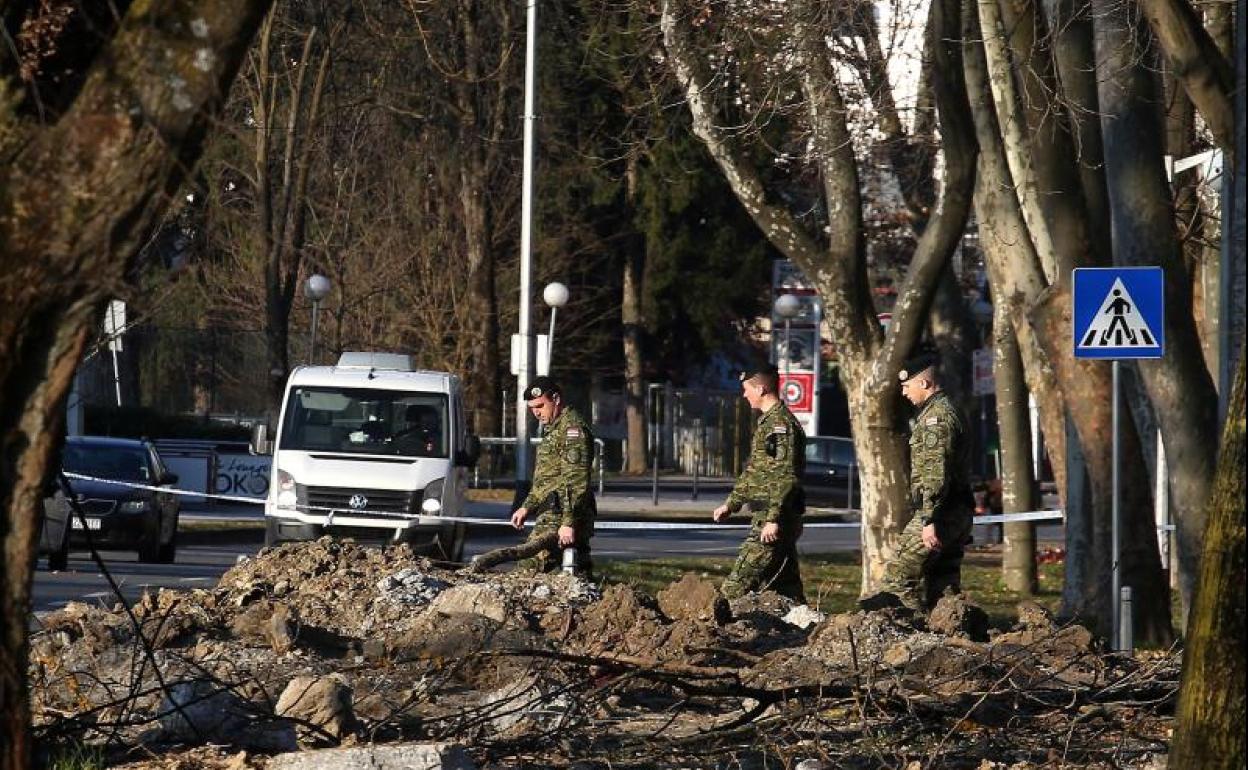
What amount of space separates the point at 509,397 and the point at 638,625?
3689 cm

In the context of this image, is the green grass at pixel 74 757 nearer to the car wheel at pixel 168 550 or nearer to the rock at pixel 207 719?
the rock at pixel 207 719

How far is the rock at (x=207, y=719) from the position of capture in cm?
841

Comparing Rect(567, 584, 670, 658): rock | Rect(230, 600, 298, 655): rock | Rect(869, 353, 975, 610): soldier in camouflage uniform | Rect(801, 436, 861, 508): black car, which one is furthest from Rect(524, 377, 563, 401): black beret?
Rect(801, 436, 861, 508): black car

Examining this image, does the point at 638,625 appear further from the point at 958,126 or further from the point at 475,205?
the point at 475,205

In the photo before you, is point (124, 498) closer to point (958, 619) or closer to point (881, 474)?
point (881, 474)

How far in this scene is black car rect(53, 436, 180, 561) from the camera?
75.0 ft

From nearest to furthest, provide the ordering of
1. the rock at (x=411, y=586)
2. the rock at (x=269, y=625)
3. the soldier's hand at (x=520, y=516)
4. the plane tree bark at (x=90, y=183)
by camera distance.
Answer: the plane tree bark at (x=90, y=183)
the rock at (x=269, y=625)
the rock at (x=411, y=586)
the soldier's hand at (x=520, y=516)

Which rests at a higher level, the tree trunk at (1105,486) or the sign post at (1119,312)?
the sign post at (1119,312)

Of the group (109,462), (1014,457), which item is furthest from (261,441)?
(1014,457)

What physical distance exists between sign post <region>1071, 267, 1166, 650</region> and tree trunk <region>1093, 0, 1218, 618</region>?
266 millimetres

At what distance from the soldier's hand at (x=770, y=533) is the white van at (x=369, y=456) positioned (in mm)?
7030

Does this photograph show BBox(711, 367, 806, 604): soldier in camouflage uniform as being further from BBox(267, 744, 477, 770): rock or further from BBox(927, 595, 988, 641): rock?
BBox(267, 744, 477, 770): rock

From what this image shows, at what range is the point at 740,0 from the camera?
696 inches

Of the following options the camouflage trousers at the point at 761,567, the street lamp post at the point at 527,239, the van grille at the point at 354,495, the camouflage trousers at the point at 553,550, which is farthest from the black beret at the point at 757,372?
the street lamp post at the point at 527,239
